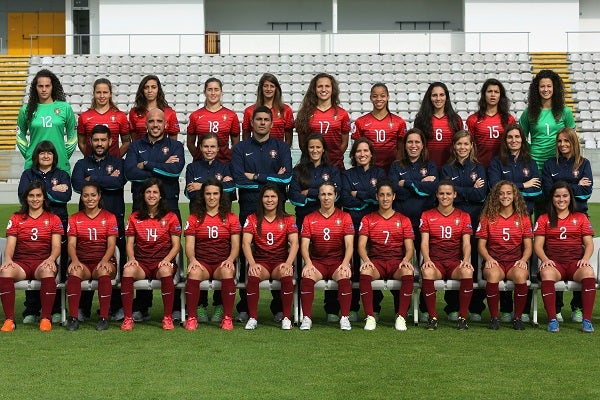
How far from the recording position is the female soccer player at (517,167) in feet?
25.3

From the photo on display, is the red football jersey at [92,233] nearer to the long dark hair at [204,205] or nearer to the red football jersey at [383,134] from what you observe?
the long dark hair at [204,205]

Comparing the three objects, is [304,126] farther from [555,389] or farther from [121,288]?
[555,389]

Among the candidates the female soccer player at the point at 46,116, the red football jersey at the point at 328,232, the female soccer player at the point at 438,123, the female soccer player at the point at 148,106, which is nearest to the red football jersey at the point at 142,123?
the female soccer player at the point at 148,106

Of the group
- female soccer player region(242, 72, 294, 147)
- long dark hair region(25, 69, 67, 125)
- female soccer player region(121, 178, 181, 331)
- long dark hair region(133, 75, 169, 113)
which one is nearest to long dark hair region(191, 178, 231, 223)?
A: female soccer player region(121, 178, 181, 331)

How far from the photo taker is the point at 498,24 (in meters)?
25.4

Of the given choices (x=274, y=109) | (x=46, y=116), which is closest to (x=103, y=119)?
(x=46, y=116)

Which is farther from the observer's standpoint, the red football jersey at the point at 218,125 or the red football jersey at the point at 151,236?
the red football jersey at the point at 218,125

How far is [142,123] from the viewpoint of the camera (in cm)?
827

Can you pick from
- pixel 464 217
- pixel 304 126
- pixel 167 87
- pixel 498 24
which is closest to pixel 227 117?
pixel 304 126

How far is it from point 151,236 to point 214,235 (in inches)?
17.5

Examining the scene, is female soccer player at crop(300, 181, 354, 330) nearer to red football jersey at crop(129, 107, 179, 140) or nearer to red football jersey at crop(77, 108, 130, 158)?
red football jersey at crop(129, 107, 179, 140)

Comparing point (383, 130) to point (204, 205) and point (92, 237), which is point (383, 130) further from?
point (92, 237)

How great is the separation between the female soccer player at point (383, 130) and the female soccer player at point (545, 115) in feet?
3.11

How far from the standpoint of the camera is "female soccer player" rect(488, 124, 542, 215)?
7703 millimetres
